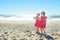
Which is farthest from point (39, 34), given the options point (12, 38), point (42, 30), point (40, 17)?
point (12, 38)

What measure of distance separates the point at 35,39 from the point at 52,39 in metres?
0.68

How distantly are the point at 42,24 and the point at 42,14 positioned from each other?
0.43 m

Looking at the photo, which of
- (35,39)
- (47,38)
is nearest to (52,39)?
(47,38)

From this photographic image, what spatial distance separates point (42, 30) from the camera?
320 inches

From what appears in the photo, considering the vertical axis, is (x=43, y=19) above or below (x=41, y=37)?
above

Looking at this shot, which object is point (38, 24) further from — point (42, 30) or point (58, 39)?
point (58, 39)

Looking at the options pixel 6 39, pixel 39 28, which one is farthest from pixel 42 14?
pixel 6 39

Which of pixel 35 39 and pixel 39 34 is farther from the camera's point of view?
pixel 39 34

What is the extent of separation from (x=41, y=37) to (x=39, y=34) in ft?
1.18

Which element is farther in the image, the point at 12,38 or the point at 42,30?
the point at 42,30

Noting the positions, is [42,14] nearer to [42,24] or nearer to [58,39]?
[42,24]

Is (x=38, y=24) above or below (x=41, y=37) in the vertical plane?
above

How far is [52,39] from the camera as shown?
7.53 meters

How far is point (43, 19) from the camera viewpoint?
7.93 metres
